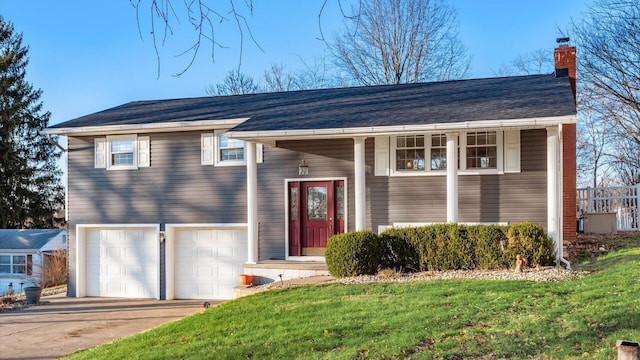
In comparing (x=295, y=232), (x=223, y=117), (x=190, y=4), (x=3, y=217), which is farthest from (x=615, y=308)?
(x=3, y=217)

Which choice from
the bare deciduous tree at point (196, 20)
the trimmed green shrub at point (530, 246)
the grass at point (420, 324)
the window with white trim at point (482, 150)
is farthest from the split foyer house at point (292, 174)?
the bare deciduous tree at point (196, 20)

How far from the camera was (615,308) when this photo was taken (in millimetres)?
7375

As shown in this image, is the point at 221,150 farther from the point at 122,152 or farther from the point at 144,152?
the point at 122,152

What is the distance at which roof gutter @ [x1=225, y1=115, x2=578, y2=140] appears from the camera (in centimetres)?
1188

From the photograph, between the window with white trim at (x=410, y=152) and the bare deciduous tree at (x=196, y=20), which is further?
the window with white trim at (x=410, y=152)

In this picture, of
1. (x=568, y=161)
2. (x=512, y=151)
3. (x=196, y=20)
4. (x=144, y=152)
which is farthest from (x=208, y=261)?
(x=196, y=20)

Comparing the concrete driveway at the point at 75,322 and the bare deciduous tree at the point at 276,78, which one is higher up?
the bare deciduous tree at the point at 276,78

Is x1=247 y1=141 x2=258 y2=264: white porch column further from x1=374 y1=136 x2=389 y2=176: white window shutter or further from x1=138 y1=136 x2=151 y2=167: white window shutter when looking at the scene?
x1=138 y1=136 x2=151 y2=167: white window shutter

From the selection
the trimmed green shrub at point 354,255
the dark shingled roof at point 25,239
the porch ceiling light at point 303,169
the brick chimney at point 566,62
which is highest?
the brick chimney at point 566,62

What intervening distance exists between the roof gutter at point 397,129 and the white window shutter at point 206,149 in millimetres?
2233

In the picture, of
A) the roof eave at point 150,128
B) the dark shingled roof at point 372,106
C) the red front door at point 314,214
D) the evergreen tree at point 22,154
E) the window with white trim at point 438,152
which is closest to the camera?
the dark shingled roof at point 372,106

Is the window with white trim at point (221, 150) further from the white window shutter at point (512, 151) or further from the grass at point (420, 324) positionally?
the white window shutter at point (512, 151)

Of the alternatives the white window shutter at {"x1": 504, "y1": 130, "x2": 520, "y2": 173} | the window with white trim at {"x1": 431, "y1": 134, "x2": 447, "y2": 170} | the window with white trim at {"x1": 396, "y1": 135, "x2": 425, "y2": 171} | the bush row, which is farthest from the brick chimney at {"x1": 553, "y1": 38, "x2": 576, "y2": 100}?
the bush row

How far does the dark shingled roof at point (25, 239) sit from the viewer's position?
26789 millimetres
